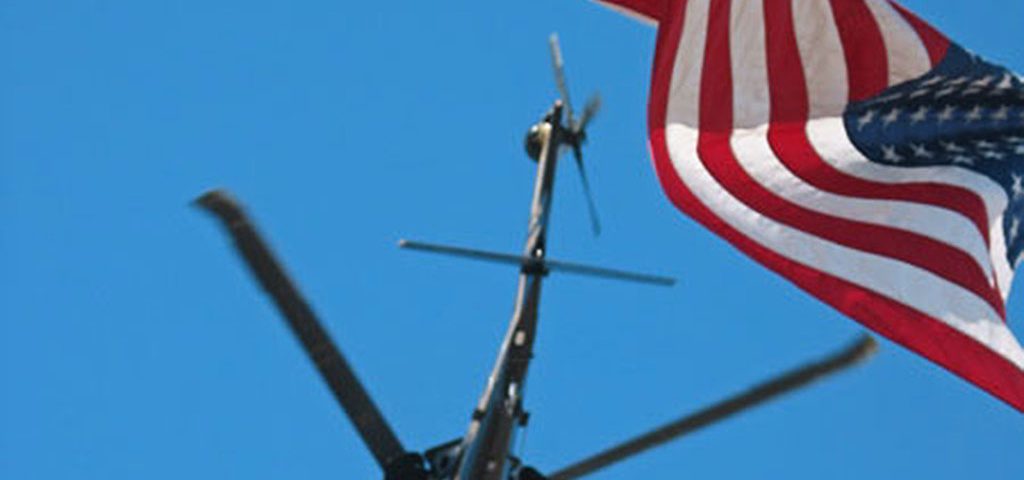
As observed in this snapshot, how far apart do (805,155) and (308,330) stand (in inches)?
252

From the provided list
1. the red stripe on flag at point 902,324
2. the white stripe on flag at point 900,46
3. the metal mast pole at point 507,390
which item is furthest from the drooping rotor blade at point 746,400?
the white stripe on flag at point 900,46

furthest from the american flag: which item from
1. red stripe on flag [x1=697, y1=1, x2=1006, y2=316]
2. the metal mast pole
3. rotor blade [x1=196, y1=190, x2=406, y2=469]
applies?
rotor blade [x1=196, y1=190, x2=406, y2=469]

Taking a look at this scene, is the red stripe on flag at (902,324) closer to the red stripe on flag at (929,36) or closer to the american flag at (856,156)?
the american flag at (856,156)

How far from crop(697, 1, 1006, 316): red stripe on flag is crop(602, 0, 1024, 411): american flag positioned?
0.01m

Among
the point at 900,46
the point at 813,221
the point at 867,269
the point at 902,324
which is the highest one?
the point at 900,46

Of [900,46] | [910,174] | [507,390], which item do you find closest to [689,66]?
[900,46]

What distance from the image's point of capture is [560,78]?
14.7m

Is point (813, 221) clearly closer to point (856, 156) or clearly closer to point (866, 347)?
point (856, 156)

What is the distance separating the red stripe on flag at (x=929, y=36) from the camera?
52.5ft

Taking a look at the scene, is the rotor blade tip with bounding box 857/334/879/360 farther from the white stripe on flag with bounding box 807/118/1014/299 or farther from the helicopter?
the white stripe on flag with bounding box 807/118/1014/299

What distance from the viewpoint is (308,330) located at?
11.2 m

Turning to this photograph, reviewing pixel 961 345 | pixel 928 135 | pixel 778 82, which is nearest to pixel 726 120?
pixel 778 82

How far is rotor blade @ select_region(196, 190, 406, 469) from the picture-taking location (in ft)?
34.9

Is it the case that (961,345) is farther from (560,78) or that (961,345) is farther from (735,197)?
(560,78)
